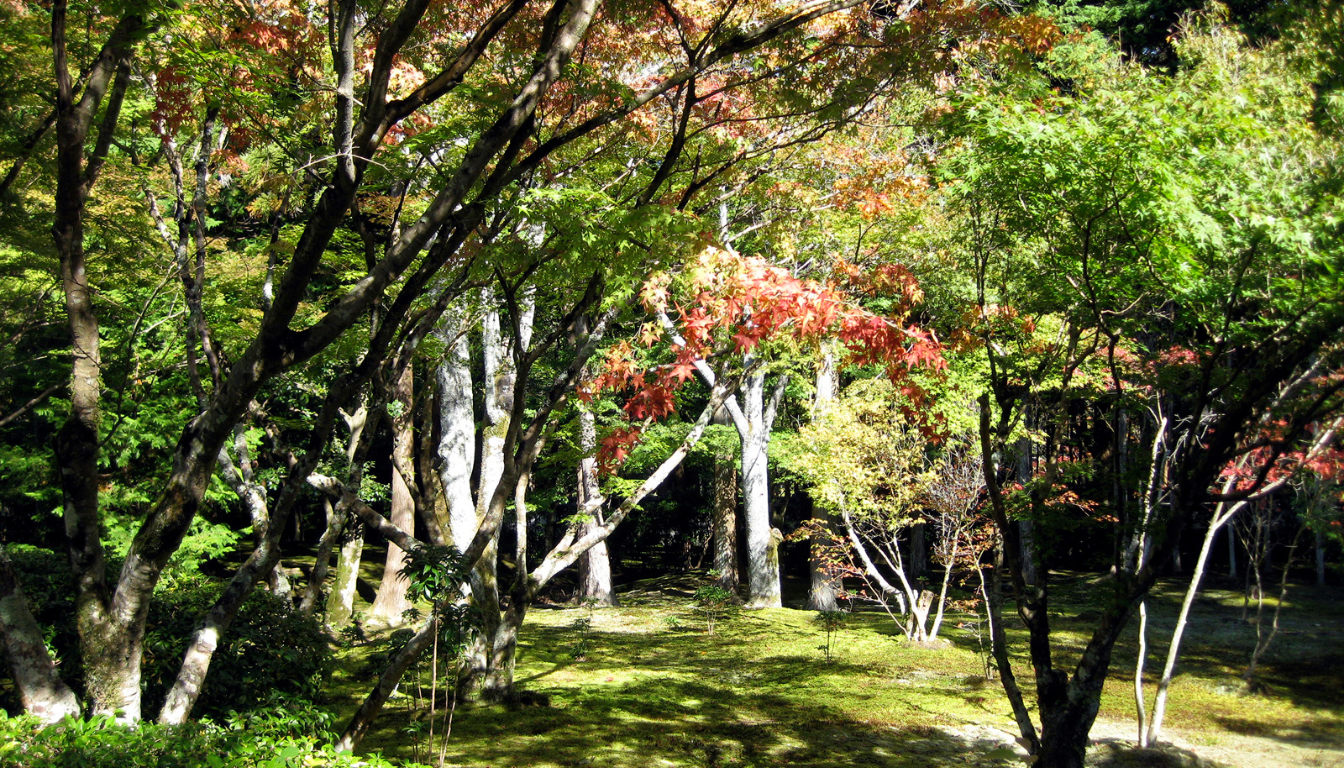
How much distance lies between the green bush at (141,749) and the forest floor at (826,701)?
61.8 inches

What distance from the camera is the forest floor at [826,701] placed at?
22.4 feet

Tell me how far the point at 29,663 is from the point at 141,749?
1360 mm

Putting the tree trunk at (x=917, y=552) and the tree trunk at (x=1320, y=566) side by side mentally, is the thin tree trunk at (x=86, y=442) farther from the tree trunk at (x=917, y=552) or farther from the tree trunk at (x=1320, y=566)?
the tree trunk at (x=1320, y=566)

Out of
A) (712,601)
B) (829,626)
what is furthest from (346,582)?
(829,626)

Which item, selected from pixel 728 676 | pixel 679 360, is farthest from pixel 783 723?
pixel 679 360

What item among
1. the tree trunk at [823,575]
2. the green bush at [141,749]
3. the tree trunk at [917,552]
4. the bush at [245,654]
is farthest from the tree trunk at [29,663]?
the tree trunk at [917,552]

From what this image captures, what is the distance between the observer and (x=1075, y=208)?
16.7ft

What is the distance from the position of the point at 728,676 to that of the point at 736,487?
30.6ft

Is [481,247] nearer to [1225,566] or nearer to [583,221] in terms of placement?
[583,221]

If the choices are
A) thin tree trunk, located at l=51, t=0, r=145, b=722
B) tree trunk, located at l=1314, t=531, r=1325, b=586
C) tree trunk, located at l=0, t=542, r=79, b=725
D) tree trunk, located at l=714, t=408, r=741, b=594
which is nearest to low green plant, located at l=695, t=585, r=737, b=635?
tree trunk, located at l=714, t=408, r=741, b=594

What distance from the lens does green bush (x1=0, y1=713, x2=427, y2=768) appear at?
3428mm

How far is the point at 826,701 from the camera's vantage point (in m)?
8.80

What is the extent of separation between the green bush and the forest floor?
1570mm

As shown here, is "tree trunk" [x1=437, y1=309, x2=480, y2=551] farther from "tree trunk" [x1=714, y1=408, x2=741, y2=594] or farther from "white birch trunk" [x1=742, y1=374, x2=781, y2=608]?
"tree trunk" [x1=714, y1=408, x2=741, y2=594]
